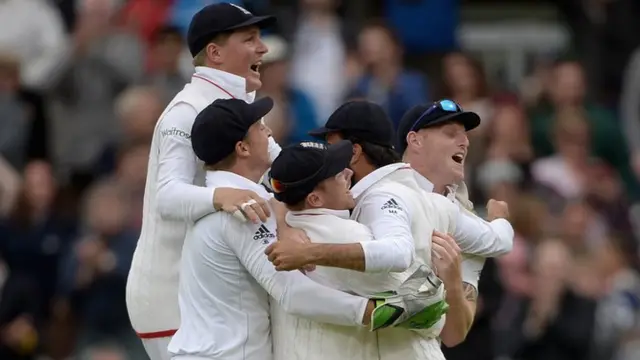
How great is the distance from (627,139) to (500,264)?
2.24m

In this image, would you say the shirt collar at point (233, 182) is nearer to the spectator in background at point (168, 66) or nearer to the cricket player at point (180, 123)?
the cricket player at point (180, 123)

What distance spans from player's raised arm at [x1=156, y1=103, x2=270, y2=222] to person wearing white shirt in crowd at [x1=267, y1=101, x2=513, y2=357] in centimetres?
27

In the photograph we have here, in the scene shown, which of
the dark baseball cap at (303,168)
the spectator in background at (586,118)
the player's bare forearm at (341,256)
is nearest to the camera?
the player's bare forearm at (341,256)

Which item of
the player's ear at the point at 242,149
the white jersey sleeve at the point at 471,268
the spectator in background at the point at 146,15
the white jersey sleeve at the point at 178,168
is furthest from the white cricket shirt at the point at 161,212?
the spectator in background at the point at 146,15

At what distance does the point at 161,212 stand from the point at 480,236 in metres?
1.29

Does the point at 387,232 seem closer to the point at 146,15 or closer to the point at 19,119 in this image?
the point at 19,119

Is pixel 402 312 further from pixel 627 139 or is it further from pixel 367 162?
pixel 627 139

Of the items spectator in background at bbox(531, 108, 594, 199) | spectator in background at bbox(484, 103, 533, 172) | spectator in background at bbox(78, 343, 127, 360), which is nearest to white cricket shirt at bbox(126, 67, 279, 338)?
spectator in background at bbox(78, 343, 127, 360)

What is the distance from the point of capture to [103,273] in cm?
1210

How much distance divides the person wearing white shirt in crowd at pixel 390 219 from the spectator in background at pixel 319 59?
5.82 m

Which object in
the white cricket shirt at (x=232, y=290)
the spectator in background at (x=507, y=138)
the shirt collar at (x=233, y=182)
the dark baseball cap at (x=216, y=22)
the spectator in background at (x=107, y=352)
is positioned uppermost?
the dark baseball cap at (x=216, y=22)

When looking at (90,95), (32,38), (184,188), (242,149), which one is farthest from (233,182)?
(32,38)

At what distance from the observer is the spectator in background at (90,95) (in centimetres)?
1345

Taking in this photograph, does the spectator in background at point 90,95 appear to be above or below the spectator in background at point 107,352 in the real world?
above
